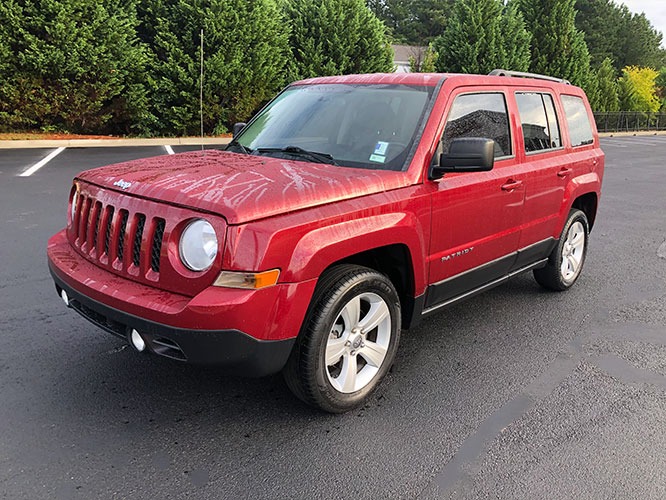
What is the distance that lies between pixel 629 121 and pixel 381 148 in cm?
4665

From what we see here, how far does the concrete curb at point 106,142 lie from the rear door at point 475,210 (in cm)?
1374

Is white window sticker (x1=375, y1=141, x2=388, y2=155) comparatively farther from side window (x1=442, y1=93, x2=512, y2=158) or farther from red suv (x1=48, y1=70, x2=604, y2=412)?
side window (x1=442, y1=93, x2=512, y2=158)

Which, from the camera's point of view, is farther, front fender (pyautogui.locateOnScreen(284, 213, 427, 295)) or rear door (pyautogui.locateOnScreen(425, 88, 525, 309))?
rear door (pyautogui.locateOnScreen(425, 88, 525, 309))

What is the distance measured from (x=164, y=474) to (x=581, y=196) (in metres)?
4.46

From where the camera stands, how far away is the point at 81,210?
3398 millimetres

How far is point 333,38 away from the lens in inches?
846

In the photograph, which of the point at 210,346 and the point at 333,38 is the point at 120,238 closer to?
the point at 210,346

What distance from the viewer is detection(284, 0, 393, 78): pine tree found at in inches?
843

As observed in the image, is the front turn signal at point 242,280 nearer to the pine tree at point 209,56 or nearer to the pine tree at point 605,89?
the pine tree at point 209,56

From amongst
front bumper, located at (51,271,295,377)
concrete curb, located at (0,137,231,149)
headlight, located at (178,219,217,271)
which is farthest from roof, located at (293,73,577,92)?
concrete curb, located at (0,137,231,149)

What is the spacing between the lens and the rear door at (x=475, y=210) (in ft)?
12.1

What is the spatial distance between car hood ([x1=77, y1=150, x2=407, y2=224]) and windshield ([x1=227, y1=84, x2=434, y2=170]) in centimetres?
18

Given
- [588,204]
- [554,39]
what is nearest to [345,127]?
[588,204]

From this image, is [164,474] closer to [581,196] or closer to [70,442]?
[70,442]
